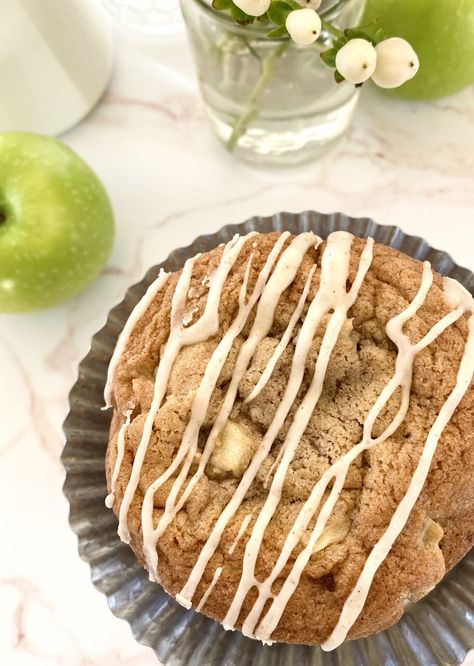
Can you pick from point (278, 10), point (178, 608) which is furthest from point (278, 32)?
point (178, 608)

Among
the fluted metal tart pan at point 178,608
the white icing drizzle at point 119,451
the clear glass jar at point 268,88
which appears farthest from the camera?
the clear glass jar at point 268,88

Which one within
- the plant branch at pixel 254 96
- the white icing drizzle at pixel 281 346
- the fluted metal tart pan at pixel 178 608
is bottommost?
the fluted metal tart pan at pixel 178 608

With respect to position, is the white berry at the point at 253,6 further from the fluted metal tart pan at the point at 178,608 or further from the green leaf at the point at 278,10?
the fluted metal tart pan at the point at 178,608

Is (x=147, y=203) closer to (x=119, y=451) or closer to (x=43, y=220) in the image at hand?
(x=43, y=220)

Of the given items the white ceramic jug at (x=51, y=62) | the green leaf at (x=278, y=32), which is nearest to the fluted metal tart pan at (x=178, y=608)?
the green leaf at (x=278, y=32)

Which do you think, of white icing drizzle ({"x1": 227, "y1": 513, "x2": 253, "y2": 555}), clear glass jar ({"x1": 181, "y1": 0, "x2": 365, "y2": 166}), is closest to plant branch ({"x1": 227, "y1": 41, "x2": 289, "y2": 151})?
clear glass jar ({"x1": 181, "y1": 0, "x2": 365, "y2": 166})

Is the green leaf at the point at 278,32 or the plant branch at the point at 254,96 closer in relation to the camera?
the green leaf at the point at 278,32
